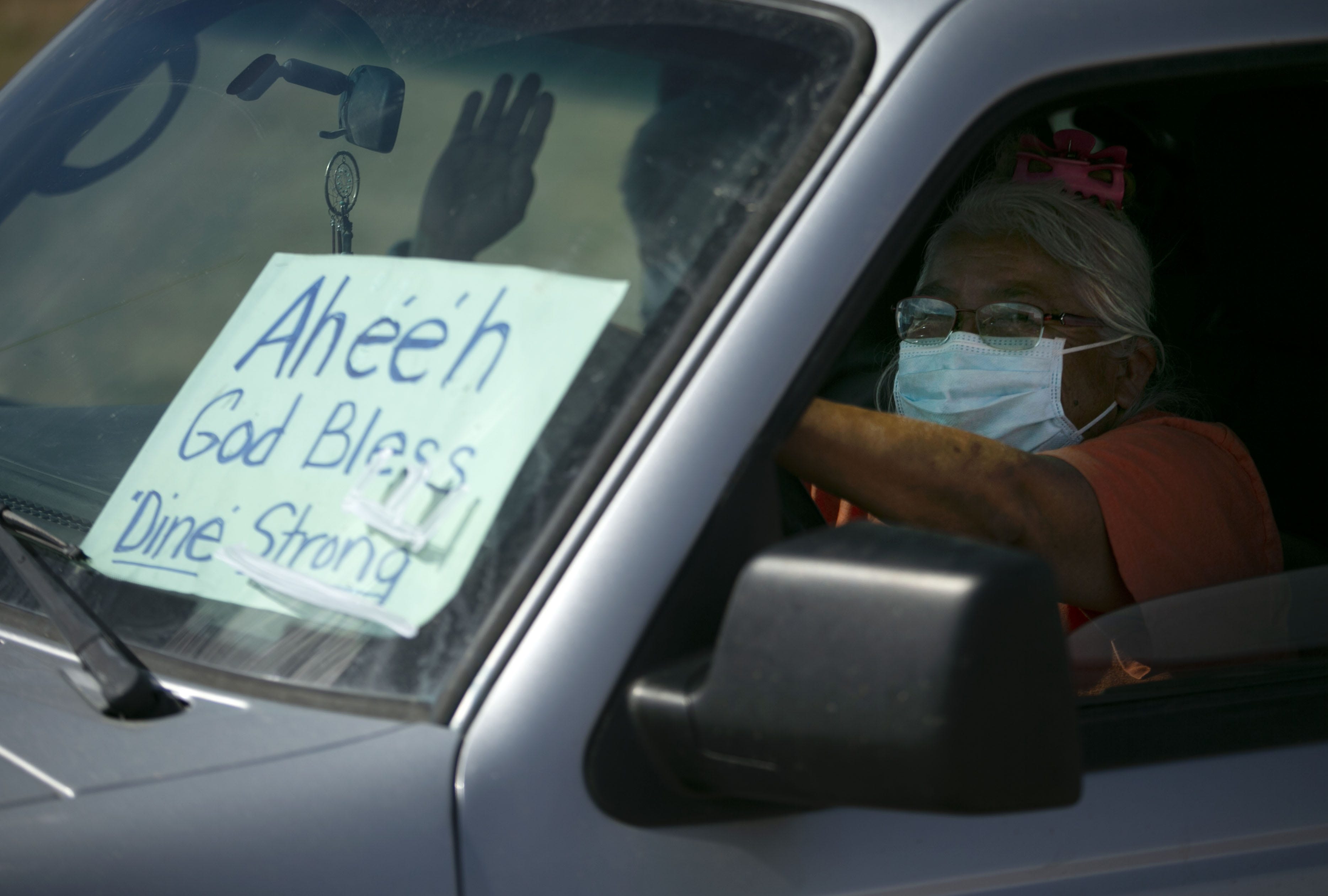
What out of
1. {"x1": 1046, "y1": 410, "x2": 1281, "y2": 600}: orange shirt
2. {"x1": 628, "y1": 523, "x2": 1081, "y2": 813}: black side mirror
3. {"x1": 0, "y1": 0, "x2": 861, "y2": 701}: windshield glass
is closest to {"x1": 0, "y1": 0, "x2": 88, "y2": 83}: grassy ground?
{"x1": 0, "y1": 0, "x2": 861, "y2": 701}: windshield glass

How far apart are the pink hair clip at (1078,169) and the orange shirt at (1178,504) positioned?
0.41 m

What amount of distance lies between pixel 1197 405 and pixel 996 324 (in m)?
0.48

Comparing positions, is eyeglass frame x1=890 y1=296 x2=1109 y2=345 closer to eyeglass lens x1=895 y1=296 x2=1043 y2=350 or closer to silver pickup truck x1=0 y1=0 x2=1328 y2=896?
eyeglass lens x1=895 y1=296 x2=1043 y2=350

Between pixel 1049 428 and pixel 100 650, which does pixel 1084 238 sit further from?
pixel 100 650

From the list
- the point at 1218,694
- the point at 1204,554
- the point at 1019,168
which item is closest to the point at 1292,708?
the point at 1218,694

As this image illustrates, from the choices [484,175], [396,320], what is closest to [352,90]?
[484,175]

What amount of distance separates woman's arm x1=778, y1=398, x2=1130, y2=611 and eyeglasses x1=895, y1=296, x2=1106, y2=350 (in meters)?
0.37

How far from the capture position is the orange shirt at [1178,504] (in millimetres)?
1602

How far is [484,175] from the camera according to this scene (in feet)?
4.44

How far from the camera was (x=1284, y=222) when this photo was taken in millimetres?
2076

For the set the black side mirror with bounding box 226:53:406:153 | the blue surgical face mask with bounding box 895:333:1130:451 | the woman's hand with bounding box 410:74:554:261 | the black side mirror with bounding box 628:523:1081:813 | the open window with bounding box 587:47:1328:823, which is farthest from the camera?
the blue surgical face mask with bounding box 895:333:1130:451

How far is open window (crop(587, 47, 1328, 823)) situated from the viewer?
1121 mm

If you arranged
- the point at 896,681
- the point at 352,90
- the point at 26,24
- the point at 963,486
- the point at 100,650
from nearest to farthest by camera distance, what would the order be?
the point at 896,681 < the point at 100,650 < the point at 963,486 < the point at 352,90 < the point at 26,24

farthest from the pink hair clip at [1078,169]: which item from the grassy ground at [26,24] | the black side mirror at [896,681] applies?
the grassy ground at [26,24]
